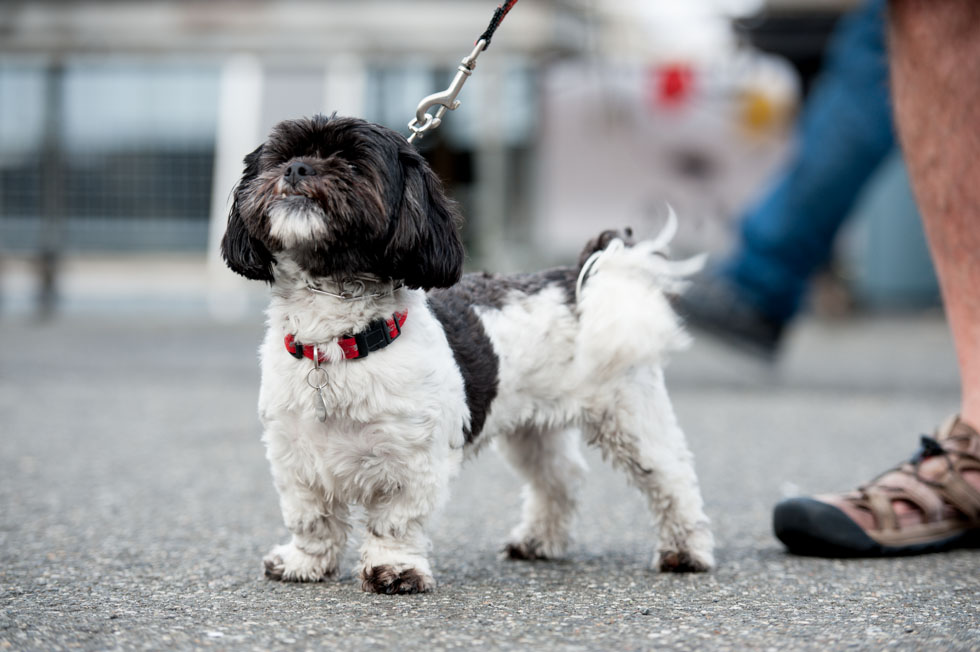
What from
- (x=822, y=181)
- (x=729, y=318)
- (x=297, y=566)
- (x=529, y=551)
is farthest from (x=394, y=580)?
(x=822, y=181)

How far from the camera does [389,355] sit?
2.57 m

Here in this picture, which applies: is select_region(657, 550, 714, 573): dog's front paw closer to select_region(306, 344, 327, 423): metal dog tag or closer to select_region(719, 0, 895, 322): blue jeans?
select_region(306, 344, 327, 423): metal dog tag

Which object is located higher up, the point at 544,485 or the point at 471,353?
the point at 471,353

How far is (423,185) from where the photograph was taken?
2578 millimetres

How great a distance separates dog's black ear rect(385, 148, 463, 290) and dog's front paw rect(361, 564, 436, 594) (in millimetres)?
620

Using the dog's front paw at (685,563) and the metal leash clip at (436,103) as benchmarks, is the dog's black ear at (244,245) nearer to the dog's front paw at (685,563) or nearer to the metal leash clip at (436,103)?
the metal leash clip at (436,103)

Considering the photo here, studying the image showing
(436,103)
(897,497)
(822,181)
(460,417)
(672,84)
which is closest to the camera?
(460,417)

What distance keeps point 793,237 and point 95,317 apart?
303 inches

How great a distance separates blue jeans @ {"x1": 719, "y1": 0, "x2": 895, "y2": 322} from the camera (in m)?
5.56

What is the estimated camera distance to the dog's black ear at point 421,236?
8.25 ft

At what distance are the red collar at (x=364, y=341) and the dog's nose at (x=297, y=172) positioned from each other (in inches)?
14.0

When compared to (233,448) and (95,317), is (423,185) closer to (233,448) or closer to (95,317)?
(233,448)

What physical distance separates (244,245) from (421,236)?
403 mm

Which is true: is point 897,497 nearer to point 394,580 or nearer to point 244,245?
point 394,580
